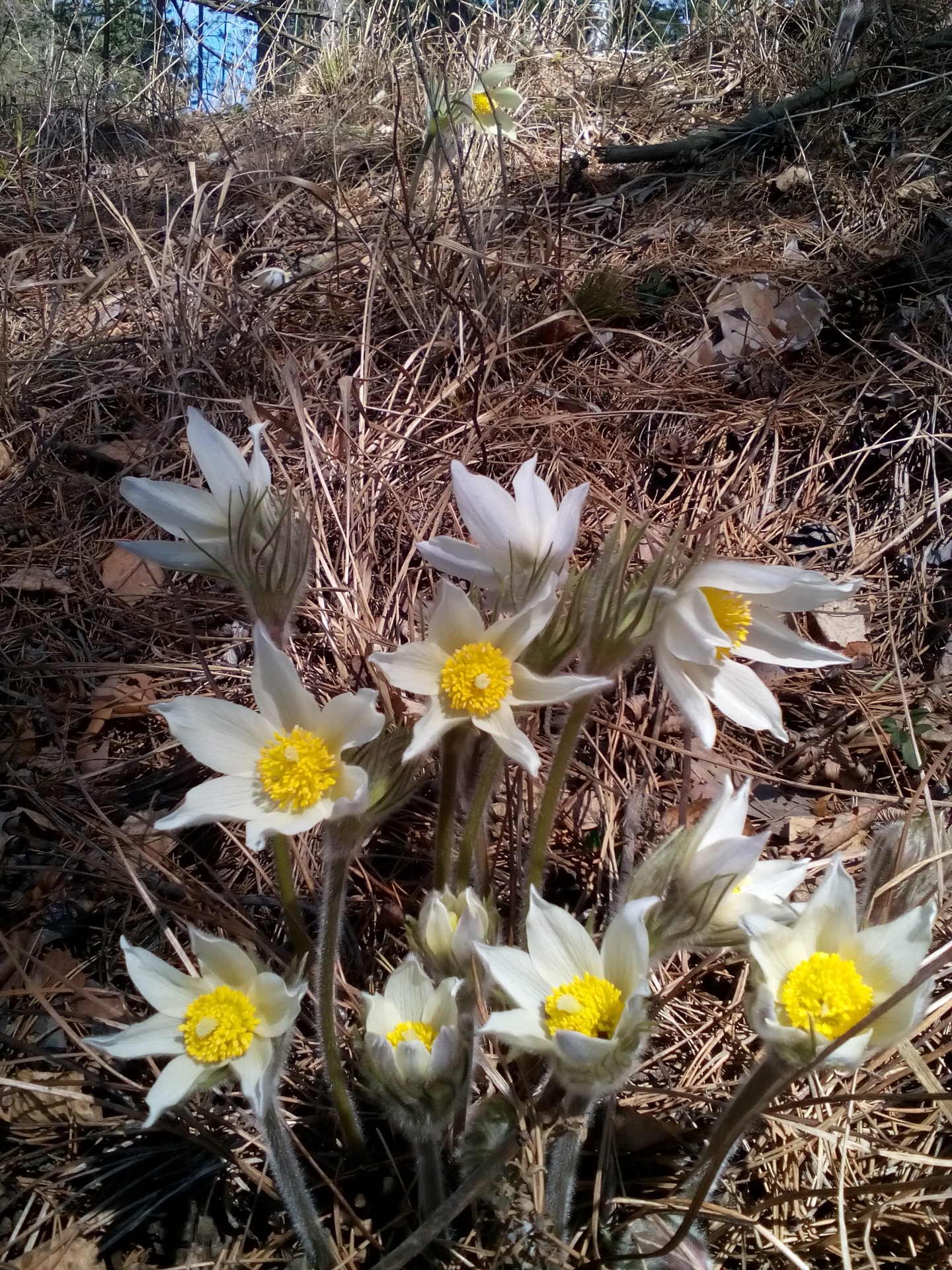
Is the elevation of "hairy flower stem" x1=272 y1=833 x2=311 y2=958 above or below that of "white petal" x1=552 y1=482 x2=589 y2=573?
below

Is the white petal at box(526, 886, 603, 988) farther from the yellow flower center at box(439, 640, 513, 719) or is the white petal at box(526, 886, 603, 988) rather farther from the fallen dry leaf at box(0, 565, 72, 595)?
the fallen dry leaf at box(0, 565, 72, 595)

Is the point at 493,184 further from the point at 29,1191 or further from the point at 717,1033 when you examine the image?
the point at 29,1191

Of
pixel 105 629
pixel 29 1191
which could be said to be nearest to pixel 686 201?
pixel 105 629

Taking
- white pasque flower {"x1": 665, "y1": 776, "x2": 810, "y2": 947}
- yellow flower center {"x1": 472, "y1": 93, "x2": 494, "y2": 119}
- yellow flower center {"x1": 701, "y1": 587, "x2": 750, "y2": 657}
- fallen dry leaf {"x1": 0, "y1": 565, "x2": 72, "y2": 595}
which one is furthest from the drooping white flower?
yellow flower center {"x1": 472, "y1": 93, "x2": 494, "y2": 119}

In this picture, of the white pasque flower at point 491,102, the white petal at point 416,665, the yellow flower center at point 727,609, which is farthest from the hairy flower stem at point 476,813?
the white pasque flower at point 491,102

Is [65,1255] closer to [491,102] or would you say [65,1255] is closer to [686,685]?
[686,685]

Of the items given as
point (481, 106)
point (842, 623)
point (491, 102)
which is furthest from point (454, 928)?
point (481, 106)

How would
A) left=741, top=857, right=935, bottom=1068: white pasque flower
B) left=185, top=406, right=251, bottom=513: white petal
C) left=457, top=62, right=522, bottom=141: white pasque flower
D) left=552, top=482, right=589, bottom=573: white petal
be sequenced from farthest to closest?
1. left=457, top=62, right=522, bottom=141: white pasque flower
2. left=185, top=406, right=251, bottom=513: white petal
3. left=552, top=482, right=589, bottom=573: white petal
4. left=741, top=857, right=935, bottom=1068: white pasque flower
